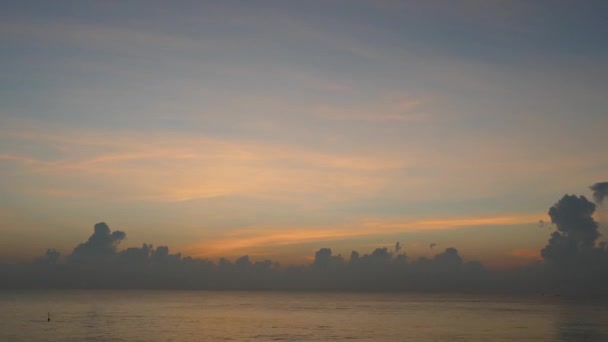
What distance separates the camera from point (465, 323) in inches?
6132

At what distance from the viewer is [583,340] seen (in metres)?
114

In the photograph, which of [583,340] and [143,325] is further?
[143,325]

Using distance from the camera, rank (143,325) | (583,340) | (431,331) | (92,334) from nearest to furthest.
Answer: (583,340), (92,334), (431,331), (143,325)

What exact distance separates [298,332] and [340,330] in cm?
1122

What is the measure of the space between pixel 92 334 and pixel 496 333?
290ft

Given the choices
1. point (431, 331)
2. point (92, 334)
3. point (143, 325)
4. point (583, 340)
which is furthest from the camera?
point (143, 325)

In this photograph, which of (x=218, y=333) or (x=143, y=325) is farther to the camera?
(x=143, y=325)

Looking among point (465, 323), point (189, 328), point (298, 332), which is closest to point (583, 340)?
point (465, 323)

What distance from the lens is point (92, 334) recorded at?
12262cm

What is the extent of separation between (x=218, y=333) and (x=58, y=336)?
3297 centimetres

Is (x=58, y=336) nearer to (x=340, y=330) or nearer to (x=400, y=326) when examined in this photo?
(x=340, y=330)

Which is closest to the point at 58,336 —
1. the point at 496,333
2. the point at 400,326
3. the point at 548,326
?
the point at 400,326

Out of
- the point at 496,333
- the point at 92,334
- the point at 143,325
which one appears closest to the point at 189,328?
the point at 143,325

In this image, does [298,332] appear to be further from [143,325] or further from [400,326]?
[143,325]
